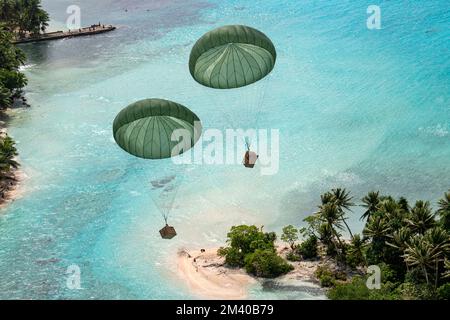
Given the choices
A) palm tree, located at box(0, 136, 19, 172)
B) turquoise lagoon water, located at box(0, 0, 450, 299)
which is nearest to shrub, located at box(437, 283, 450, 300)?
turquoise lagoon water, located at box(0, 0, 450, 299)

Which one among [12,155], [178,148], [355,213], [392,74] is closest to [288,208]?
[355,213]

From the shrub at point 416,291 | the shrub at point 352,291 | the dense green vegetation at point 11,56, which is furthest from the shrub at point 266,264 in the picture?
the dense green vegetation at point 11,56

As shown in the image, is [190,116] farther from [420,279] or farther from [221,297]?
[420,279]

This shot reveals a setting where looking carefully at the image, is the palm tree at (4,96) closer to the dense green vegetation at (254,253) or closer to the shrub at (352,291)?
the dense green vegetation at (254,253)

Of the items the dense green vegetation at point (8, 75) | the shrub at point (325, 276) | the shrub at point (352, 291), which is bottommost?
the shrub at point (352, 291)

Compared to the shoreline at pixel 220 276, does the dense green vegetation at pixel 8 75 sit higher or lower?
higher
